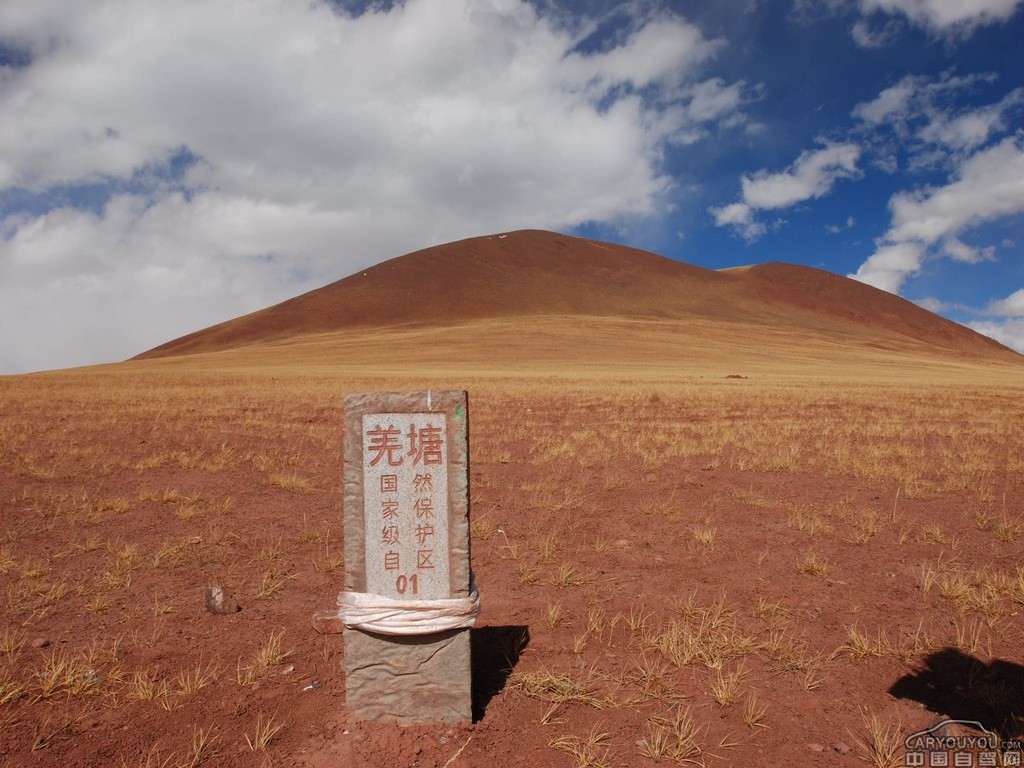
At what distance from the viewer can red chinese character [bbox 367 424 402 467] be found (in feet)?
13.1

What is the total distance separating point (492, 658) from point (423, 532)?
1296 mm

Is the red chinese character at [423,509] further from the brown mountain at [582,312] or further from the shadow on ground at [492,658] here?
the brown mountain at [582,312]

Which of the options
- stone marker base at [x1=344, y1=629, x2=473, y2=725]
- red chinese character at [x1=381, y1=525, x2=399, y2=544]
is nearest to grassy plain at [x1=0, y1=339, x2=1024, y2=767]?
stone marker base at [x1=344, y1=629, x2=473, y2=725]

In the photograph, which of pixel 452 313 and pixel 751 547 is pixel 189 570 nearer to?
pixel 751 547

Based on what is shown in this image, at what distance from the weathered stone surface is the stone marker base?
6.25ft

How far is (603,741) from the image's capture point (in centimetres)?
369

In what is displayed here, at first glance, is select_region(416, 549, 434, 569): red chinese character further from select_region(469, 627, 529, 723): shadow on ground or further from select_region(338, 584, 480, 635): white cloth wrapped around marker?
select_region(469, 627, 529, 723): shadow on ground

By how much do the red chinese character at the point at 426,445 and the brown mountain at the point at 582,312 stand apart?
44308 millimetres

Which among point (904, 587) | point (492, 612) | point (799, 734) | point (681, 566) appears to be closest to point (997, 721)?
point (799, 734)

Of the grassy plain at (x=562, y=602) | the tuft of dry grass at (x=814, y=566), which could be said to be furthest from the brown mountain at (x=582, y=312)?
the tuft of dry grass at (x=814, y=566)

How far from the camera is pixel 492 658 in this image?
462cm

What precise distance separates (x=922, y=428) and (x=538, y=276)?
100876 millimetres

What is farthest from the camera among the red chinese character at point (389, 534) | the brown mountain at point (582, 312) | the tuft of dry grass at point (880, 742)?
the brown mountain at point (582, 312)

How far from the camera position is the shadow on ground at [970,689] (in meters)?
3.83
